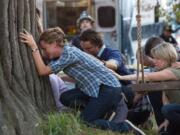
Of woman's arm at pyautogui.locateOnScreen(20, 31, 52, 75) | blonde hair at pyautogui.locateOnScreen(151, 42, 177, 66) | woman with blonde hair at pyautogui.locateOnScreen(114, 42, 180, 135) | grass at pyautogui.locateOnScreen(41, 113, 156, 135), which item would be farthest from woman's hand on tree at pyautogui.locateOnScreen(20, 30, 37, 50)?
blonde hair at pyautogui.locateOnScreen(151, 42, 177, 66)

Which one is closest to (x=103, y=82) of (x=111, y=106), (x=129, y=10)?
(x=111, y=106)

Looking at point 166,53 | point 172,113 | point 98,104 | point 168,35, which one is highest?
point 166,53

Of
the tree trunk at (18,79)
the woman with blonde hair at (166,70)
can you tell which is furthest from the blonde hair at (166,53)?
the tree trunk at (18,79)

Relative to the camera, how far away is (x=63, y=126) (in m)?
6.23

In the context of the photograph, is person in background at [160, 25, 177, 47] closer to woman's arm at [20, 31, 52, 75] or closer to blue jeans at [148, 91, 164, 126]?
blue jeans at [148, 91, 164, 126]

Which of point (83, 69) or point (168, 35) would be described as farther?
point (168, 35)

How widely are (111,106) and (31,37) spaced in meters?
1.19

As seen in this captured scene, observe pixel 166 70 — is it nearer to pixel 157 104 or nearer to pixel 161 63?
pixel 161 63

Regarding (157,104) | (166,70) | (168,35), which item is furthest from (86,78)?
(168,35)

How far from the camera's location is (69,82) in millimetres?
7922

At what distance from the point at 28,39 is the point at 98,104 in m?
1.04

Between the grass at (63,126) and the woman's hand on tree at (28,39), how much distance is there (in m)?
0.74

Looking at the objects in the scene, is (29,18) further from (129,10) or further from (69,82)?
(129,10)

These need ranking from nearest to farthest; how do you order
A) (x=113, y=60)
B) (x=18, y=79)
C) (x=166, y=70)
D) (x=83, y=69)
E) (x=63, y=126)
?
(x=63, y=126)
(x=18, y=79)
(x=83, y=69)
(x=166, y=70)
(x=113, y=60)
